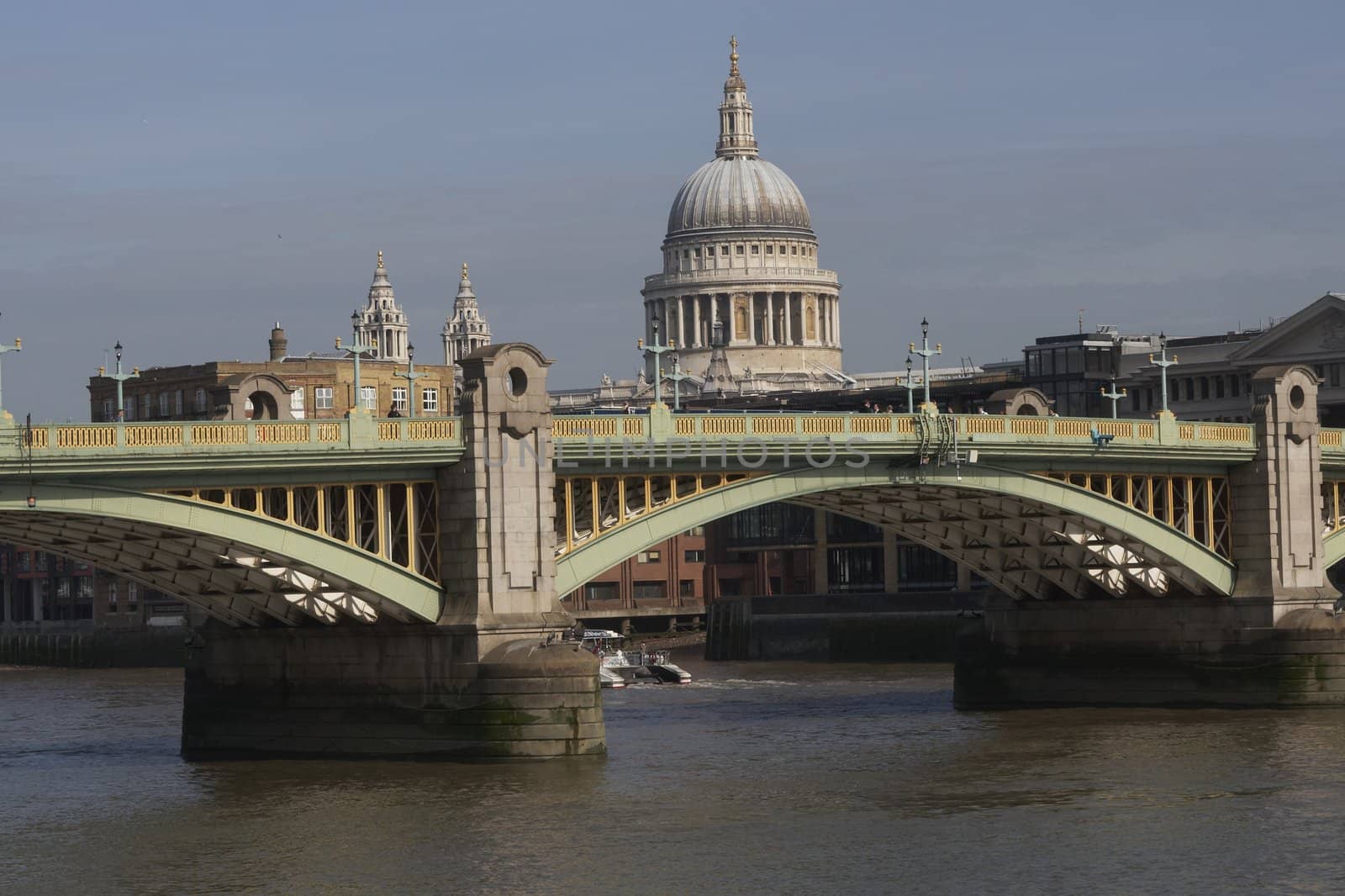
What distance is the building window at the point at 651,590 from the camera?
142 metres

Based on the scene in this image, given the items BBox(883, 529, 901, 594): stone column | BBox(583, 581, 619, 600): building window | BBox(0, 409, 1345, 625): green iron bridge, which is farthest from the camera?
BBox(583, 581, 619, 600): building window

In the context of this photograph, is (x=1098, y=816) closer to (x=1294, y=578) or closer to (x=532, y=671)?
(x=532, y=671)

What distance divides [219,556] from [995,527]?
82.7 ft

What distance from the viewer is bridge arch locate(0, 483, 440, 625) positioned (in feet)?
168

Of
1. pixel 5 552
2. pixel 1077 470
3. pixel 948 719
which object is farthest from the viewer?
pixel 5 552

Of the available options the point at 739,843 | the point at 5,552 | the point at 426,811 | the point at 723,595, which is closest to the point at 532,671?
the point at 426,811

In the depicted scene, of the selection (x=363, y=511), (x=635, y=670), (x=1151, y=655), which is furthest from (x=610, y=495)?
(x=635, y=670)

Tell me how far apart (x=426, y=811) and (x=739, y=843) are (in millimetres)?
7133

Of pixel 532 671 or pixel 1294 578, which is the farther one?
pixel 1294 578

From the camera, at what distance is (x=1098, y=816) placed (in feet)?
167

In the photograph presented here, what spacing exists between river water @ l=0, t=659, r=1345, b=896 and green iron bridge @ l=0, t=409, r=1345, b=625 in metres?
4.42

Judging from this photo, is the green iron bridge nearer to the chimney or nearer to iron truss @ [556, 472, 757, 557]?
iron truss @ [556, 472, 757, 557]

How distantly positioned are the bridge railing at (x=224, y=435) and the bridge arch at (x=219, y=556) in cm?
94

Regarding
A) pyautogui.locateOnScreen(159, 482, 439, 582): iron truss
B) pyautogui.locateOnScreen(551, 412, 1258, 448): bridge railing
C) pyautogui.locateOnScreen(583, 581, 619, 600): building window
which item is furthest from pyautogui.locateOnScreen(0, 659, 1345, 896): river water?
pyautogui.locateOnScreen(583, 581, 619, 600): building window
